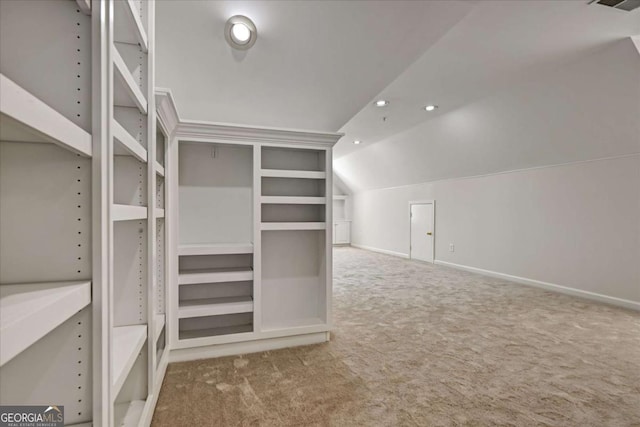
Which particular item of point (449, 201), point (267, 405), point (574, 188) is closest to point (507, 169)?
point (574, 188)

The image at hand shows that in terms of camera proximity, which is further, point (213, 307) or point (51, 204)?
point (213, 307)

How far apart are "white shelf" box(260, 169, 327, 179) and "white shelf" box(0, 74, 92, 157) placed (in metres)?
1.80

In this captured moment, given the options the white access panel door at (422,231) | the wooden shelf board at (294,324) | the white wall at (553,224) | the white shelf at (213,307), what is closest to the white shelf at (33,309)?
the white shelf at (213,307)

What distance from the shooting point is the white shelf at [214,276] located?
98.7 inches

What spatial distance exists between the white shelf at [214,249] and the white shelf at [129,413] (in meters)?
1.08

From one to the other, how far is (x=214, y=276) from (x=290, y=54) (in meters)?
2.02

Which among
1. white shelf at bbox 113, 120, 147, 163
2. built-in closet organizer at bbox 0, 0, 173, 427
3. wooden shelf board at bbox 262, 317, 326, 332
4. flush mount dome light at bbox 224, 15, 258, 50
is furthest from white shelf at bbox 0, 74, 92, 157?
wooden shelf board at bbox 262, 317, 326, 332

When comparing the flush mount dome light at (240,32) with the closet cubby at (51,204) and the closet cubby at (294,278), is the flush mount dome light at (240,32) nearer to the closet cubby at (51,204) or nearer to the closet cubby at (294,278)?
the closet cubby at (294,278)

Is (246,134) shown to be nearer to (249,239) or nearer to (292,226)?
(292,226)

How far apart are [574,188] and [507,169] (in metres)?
1.07

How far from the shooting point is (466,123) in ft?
16.5

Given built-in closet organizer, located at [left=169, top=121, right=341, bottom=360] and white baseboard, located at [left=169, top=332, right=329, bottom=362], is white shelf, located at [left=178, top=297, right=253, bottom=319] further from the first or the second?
white baseboard, located at [left=169, top=332, right=329, bottom=362]

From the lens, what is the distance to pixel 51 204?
2.84ft

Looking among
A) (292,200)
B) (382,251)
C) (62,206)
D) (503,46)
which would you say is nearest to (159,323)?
(292,200)
